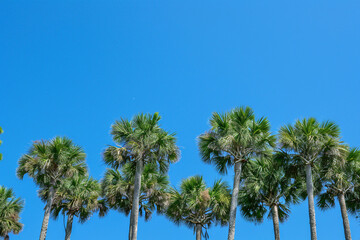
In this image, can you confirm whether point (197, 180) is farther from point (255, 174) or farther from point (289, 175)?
point (289, 175)

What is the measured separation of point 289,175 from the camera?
84.2 feet

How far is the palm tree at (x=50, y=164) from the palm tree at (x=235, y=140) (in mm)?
8105

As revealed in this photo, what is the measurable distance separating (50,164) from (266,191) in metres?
13.4

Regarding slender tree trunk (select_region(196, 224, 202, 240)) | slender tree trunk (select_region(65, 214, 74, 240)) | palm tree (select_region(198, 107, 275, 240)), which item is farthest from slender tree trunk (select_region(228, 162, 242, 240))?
slender tree trunk (select_region(65, 214, 74, 240))

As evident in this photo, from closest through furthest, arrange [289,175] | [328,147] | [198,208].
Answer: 1. [328,147]
2. [289,175]
3. [198,208]

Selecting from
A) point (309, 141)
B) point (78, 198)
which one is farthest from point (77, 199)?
point (309, 141)

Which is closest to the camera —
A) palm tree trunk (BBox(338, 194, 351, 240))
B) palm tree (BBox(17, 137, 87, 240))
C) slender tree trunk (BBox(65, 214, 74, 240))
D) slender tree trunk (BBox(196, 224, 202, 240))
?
palm tree trunk (BBox(338, 194, 351, 240))

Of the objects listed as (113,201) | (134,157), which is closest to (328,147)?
(134,157)

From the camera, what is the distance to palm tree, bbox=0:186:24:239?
29.6 metres

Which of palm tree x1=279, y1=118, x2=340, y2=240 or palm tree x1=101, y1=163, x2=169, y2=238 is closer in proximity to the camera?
palm tree x1=279, y1=118, x2=340, y2=240

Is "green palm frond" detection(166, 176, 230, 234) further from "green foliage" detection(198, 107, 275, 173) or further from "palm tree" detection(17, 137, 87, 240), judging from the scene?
"palm tree" detection(17, 137, 87, 240)

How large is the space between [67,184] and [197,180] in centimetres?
867

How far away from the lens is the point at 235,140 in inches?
964

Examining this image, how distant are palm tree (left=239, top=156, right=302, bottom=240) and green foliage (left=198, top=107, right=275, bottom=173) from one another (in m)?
1.34
